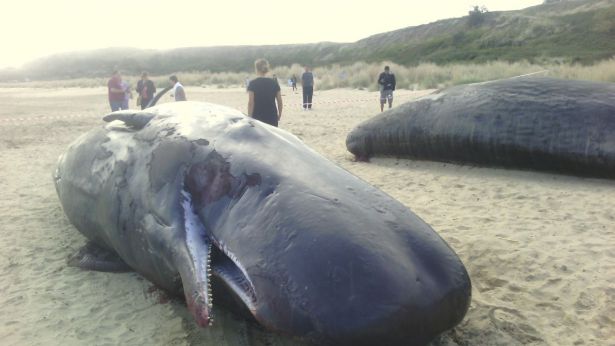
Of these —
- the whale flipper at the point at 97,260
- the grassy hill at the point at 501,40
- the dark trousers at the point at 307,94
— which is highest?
the grassy hill at the point at 501,40

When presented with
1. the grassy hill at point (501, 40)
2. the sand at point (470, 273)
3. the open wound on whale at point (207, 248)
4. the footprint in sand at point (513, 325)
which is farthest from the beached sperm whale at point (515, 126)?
the grassy hill at point (501, 40)

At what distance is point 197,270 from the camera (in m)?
2.91

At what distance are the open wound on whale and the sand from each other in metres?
0.51

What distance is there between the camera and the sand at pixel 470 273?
3221 millimetres

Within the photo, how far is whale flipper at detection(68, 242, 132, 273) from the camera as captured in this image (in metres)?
4.26

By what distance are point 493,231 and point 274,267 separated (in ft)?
9.05

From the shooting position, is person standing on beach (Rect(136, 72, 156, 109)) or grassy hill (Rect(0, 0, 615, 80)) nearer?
person standing on beach (Rect(136, 72, 156, 109))

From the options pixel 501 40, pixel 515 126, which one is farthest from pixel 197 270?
pixel 501 40

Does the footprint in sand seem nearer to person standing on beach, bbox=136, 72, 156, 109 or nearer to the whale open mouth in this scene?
the whale open mouth

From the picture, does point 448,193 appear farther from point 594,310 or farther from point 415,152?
point 594,310

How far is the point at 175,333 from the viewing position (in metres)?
3.35

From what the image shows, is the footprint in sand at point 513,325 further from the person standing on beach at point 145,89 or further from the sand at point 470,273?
the person standing on beach at point 145,89

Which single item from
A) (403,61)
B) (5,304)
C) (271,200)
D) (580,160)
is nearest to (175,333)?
(271,200)

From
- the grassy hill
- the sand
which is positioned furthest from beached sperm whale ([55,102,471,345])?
the grassy hill
